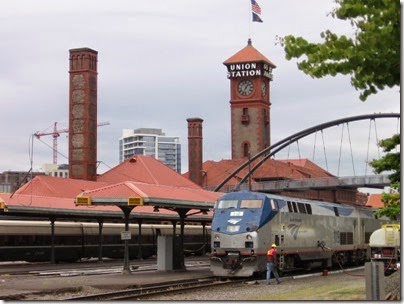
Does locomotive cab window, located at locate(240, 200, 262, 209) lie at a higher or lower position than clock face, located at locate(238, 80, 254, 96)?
lower

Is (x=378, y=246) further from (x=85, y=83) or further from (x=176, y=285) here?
(x=85, y=83)

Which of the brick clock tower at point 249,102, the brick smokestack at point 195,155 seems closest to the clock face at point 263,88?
the brick clock tower at point 249,102

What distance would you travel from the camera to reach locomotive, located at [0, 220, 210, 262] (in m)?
39.9

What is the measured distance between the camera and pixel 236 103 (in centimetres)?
12556

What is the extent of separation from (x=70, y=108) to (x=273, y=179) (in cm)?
4187

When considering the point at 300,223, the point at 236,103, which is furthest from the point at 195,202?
the point at 236,103

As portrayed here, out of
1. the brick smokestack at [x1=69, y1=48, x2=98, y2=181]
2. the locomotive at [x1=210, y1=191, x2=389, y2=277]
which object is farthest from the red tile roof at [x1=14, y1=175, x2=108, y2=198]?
the locomotive at [x1=210, y1=191, x2=389, y2=277]

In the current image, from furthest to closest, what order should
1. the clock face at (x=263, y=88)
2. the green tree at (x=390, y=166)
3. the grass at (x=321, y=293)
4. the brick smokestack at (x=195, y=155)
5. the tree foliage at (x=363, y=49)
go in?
the clock face at (x=263, y=88) → the brick smokestack at (x=195, y=155) → the green tree at (x=390, y=166) → the grass at (x=321, y=293) → the tree foliage at (x=363, y=49)

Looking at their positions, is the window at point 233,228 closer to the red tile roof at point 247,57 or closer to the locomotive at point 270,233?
the locomotive at point 270,233

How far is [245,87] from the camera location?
412 ft

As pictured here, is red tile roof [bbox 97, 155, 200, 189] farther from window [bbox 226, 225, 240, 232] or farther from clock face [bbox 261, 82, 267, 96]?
window [bbox 226, 225, 240, 232]

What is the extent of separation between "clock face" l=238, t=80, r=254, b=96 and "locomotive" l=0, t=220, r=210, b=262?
74128 millimetres

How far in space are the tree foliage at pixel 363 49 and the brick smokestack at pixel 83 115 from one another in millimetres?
68321

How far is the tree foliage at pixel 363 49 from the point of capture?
11.8 metres
